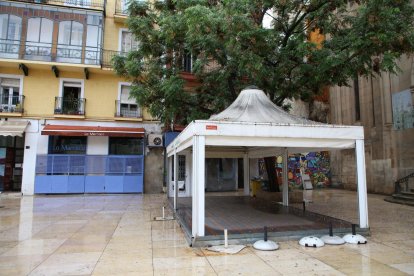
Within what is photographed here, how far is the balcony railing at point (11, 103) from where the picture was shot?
18.4 metres

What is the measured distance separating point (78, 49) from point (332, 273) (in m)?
18.1

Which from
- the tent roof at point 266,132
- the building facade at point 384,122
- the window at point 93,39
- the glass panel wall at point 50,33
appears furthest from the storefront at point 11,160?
the building facade at point 384,122

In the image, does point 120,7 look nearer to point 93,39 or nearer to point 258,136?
point 93,39

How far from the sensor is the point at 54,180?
18125 millimetres

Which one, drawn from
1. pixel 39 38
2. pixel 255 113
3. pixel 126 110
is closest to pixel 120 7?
pixel 39 38

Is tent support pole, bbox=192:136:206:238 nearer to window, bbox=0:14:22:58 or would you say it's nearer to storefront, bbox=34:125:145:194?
storefront, bbox=34:125:145:194

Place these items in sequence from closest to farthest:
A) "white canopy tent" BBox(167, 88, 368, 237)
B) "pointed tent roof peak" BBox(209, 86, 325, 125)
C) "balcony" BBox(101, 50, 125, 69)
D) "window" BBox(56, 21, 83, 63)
Answer: "white canopy tent" BBox(167, 88, 368, 237) < "pointed tent roof peak" BBox(209, 86, 325, 125) < "window" BBox(56, 21, 83, 63) < "balcony" BBox(101, 50, 125, 69)

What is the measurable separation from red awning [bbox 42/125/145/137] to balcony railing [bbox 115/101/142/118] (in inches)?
40.8

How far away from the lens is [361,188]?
785 centimetres

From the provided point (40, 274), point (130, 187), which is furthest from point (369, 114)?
point (40, 274)

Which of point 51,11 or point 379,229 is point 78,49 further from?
point 379,229

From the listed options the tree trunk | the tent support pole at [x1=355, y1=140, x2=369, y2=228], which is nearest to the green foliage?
the tent support pole at [x1=355, y1=140, x2=369, y2=228]

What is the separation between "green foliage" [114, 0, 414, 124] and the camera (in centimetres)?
906

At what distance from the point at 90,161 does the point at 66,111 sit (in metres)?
3.24
